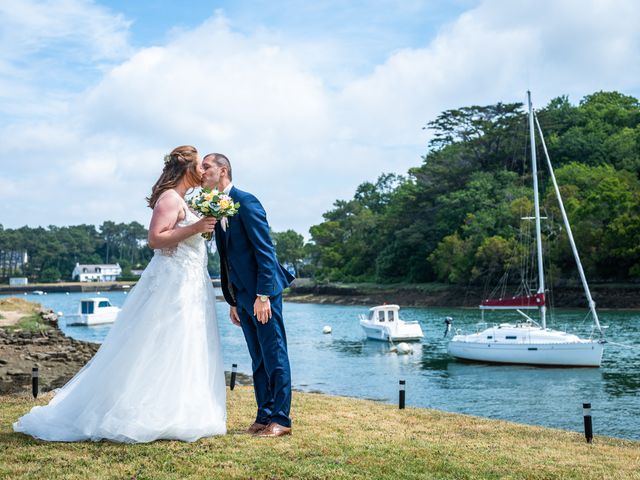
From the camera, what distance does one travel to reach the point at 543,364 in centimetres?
3362

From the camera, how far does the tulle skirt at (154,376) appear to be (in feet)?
23.0

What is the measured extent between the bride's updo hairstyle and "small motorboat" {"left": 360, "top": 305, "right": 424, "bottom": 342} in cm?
4040

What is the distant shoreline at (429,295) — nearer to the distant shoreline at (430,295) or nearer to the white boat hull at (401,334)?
the distant shoreline at (430,295)

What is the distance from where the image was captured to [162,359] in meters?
7.20

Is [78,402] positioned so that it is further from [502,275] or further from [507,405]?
[502,275]

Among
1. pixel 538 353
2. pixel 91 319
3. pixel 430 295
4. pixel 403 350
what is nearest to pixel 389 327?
pixel 403 350

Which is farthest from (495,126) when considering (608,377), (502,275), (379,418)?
(379,418)

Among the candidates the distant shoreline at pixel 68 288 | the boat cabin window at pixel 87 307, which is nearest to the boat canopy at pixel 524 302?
the boat cabin window at pixel 87 307

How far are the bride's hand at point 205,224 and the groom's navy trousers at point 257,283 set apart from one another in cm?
30

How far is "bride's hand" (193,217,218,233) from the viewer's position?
282 inches

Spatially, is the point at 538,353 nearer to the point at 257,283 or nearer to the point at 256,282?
the point at 256,282

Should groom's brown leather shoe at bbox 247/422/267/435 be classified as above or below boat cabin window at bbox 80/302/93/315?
above

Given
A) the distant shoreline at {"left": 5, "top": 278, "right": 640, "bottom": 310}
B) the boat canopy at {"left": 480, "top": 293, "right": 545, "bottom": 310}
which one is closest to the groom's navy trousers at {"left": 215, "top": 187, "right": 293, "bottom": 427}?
the boat canopy at {"left": 480, "top": 293, "right": 545, "bottom": 310}

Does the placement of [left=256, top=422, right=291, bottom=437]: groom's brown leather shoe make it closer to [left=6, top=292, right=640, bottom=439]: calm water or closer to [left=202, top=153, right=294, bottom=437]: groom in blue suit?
[left=202, top=153, right=294, bottom=437]: groom in blue suit
